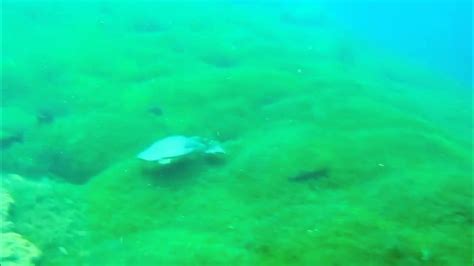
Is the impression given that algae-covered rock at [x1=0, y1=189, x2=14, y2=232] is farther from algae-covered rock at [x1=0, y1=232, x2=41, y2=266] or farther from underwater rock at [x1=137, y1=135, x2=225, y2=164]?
underwater rock at [x1=137, y1=135, x2=225, y2=164]

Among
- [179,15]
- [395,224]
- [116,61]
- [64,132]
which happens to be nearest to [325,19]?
[179,15]

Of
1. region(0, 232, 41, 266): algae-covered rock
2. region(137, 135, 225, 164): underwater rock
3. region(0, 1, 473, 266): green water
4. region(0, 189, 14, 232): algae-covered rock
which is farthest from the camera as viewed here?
region(137, 135, 225, 164): underwater rock

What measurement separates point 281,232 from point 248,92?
22.7 ft

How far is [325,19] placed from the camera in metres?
41.8

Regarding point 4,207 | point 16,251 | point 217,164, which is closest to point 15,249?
point 16,251

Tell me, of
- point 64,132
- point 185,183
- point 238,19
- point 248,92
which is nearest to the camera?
point 185,183

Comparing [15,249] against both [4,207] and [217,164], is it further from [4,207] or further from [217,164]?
[217,164]

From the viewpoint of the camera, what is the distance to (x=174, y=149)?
9.23 meters

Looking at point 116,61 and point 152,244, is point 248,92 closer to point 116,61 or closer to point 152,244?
point 116,61

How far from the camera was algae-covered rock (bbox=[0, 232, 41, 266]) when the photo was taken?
6867 mm

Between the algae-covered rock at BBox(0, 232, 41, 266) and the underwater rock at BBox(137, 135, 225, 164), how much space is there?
105 inches

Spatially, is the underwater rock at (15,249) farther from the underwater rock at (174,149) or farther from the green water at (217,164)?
the underwater rock at (174,149)

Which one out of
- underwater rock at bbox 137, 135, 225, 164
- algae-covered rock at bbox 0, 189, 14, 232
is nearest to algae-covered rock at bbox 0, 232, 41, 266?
algae-covered rock at bbox 0, 189, 14, 232

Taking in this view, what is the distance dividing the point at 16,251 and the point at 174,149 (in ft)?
11.0
